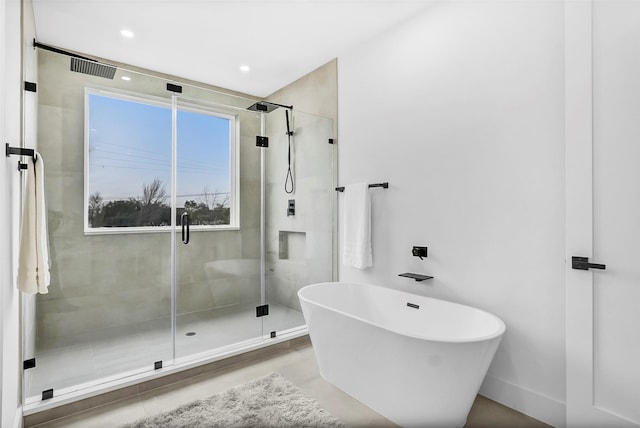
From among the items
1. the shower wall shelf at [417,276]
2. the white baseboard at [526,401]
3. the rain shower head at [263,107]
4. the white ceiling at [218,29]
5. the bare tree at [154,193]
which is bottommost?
the white baseboard at [526,401]

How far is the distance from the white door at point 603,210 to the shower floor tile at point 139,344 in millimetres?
2282

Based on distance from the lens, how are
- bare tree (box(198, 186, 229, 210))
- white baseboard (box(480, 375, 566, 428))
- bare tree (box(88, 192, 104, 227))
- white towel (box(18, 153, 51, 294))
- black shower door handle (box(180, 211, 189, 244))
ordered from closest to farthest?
1. white towel (box(18, 153, 51, 294))
2. white baseboard (box(480, 375, 566, 428))
3. bare tree (box(88, 192, 104, 227))
4. black shower door handle (box(180, 211, 189, 244))
5. bare tree (box(198, 186, 229, 210))

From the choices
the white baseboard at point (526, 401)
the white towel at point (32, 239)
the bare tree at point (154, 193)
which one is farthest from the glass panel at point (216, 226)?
the white baseboard at point (526, 401)

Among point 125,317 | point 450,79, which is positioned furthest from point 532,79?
point 125,317

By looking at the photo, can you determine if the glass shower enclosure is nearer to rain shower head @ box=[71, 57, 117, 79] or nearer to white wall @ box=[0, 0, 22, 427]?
rain shower head @ box=[71, 57, 117, 79]

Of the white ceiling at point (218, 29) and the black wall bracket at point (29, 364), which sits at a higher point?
the white ceiling at point (218, 29)

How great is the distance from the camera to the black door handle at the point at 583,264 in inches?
Answer: 66.6

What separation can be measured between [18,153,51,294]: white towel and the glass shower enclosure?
19.8 inches

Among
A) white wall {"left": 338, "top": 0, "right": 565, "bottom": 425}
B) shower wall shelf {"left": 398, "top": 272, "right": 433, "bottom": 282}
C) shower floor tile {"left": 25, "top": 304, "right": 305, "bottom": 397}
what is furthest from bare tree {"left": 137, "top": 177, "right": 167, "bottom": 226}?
shower wall shelf {"left": 398, "top": 272, "right": 433, "bottom": 282}

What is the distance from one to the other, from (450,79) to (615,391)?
6.75 feet

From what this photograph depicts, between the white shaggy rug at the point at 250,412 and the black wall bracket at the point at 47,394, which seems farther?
the black wall bracket at the point at 47,394

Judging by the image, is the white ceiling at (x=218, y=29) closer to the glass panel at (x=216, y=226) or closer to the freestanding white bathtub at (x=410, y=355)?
the glass panel at (x=216, y=226)

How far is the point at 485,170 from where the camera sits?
7.25 feet

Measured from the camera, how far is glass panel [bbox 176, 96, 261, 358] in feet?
9.17
